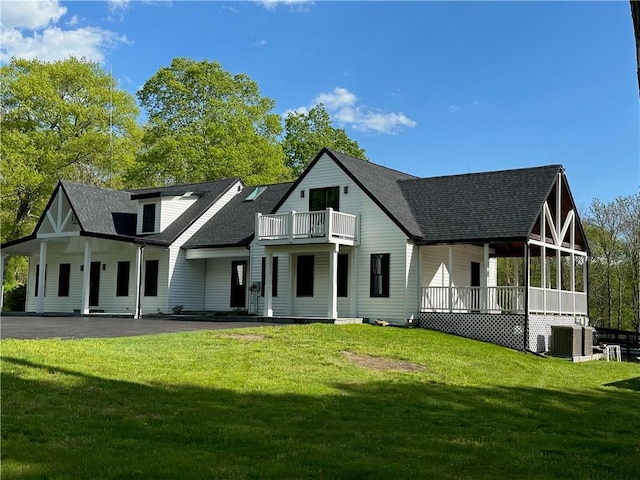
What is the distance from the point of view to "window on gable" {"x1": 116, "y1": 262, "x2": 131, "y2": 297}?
31391 mm

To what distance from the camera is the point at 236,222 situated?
103ft

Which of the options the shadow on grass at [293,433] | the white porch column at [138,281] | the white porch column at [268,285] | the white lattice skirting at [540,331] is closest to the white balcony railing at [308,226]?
the white porch column at [268,285]

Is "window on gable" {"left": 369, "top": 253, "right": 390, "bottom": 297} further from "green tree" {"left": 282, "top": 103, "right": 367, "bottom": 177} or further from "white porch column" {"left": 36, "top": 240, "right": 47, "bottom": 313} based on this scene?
"green tree" {"left": 282, "top": 103, "right": 367, "bottom": 177}

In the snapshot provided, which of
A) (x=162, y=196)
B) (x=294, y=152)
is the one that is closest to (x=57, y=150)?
(x=162, y=196)

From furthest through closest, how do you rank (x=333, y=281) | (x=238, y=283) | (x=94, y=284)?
(x=94, y=284)
(x=238, y=283)
(x=333, y=281)

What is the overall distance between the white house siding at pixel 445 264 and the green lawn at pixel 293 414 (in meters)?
8.38

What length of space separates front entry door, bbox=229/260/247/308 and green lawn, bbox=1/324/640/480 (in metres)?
11.9

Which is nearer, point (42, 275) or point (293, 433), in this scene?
point (293, 433)

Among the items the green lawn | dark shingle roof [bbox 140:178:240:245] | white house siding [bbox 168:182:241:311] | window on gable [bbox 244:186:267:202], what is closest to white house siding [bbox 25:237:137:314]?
dark shingle roof [bbox 140:178:240:245]

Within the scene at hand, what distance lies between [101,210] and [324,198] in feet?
37.2

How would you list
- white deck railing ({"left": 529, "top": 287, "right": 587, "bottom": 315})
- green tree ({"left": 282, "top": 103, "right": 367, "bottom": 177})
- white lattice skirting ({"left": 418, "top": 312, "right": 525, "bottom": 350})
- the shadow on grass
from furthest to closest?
1. green tree ({"left": 282, "top": 103, "right": 367, "bottom": 177})
2. white deck railing ({"left": 529, "top": 287, "right": 587, "bottom": 315})
3. white lattice skirting ({"left": 418, "top": 312, "right": 525, "bottom": 350})
4. the shadow on grass

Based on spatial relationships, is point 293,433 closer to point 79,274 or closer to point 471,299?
point 471,299

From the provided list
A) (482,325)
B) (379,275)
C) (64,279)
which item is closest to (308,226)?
(379,275)

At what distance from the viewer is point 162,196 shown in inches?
1242
